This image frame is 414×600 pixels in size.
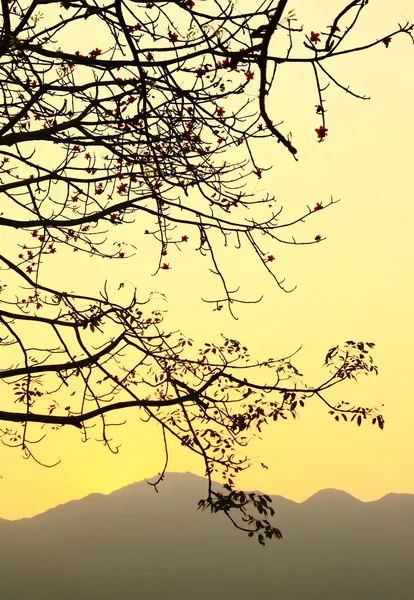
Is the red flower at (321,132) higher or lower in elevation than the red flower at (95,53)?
lower

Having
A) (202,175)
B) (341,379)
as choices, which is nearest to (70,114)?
(202,175)

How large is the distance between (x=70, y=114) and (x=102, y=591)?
20464 centimetres

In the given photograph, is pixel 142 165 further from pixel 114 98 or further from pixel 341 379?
pixel 341 379

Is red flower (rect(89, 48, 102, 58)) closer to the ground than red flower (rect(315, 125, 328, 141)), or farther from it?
farther from it

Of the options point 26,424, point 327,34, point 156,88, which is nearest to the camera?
point 327,34

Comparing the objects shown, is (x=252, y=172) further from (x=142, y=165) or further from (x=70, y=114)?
(x=70, y=114)

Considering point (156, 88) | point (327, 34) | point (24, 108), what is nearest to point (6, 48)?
point (24, 108)

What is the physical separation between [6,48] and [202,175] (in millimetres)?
2469

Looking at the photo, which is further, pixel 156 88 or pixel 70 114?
pixel 70 114

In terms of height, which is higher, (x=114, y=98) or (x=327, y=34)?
(x=114, y=98)

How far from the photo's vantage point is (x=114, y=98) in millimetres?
8609

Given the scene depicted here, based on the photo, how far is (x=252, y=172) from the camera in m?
9.33

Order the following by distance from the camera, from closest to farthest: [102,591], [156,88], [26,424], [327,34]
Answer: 1. [327,34]
2. [156,88]
3. [26,424]
4. [102,591]

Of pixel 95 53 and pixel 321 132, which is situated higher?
pixel 95 53
